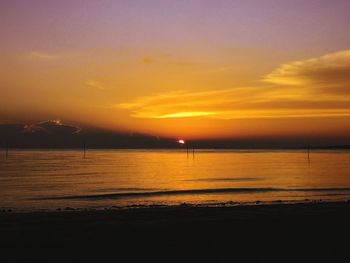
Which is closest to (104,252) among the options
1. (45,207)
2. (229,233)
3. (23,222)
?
(229,233)

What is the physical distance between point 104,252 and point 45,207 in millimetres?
18005

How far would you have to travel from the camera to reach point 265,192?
128 ft

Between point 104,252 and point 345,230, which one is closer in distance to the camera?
point 104,252

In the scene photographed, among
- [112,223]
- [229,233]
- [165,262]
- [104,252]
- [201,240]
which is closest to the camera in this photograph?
[165,262]

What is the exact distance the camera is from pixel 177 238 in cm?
1314

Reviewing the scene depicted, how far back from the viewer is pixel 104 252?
11219mm

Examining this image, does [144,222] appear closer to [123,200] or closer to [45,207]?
[45,207]

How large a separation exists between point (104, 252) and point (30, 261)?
1.94 m

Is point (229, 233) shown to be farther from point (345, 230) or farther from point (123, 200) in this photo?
point (123, 200)

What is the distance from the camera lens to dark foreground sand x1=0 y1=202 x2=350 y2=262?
10648 millimetres

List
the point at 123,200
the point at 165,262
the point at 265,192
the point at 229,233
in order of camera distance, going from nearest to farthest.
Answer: the point at 165,262 → the point at 229,233 → the point at 123,200 → the point at 265,192

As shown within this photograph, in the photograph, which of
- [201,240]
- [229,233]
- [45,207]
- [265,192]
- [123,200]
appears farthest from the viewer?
[265,192]

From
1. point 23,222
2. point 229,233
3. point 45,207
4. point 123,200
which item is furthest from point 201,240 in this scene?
point 123,200

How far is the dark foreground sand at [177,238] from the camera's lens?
10648mm
